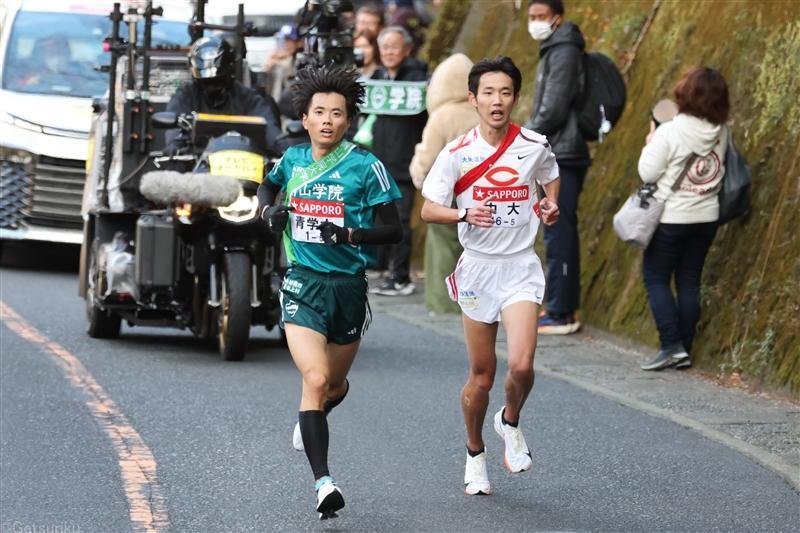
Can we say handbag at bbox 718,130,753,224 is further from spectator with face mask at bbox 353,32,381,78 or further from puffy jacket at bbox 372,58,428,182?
spectator with face mask at bbox 353,32,381,78

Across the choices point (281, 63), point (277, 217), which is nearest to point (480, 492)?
point (277, 217)

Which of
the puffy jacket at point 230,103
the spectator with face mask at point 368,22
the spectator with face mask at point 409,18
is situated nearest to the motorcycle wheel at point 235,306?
the puffy jacket at point 230,103

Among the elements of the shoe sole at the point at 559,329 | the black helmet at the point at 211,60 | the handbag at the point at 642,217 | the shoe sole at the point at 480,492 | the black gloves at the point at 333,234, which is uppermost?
the black helmet at the point at 211,60

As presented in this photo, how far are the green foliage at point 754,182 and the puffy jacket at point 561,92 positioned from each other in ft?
3.68

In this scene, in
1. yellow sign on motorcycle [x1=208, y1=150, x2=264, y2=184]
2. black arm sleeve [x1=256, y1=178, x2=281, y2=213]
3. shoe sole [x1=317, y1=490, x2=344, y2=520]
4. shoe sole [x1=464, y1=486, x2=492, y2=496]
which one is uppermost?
black arm sleeve [x1=256, y1=178, x2=281, y2=213]

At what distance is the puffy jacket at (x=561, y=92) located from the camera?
12695mm

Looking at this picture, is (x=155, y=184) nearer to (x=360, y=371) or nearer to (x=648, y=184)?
(x=360, y=371)

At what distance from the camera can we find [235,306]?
11.3 m

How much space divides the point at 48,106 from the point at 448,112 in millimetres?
4942

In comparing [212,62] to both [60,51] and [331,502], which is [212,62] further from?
[60,51]

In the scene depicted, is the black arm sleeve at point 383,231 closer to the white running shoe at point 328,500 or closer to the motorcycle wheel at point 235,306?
the white running shoe at point 328,500

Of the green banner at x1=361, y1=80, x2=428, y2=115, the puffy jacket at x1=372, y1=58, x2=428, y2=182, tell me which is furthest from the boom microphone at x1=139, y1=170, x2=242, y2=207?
the puffy jacket at x1=372, y1=58, x2=428, y2=182

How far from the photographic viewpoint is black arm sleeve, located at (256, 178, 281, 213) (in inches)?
293

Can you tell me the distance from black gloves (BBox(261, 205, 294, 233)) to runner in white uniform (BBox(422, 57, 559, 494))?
0.60 meters
